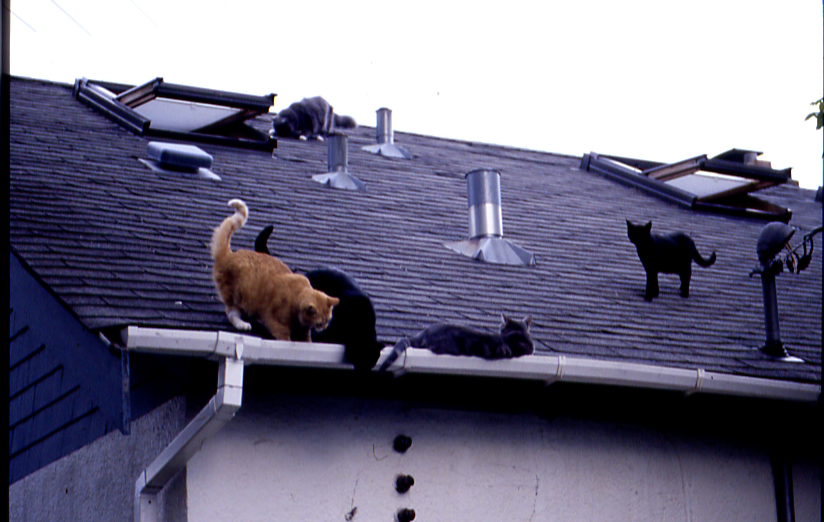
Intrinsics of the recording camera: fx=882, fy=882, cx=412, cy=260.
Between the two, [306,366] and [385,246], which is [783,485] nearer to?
[385,246]

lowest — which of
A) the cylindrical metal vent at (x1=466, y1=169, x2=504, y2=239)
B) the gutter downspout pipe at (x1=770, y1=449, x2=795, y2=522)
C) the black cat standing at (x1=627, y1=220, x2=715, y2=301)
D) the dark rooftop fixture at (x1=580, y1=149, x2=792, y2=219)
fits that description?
the gutter downspout pipe at (x1=770, y1=449, x2=795, y2=522)

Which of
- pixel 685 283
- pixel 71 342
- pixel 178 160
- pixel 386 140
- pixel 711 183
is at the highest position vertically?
pixel 386 140

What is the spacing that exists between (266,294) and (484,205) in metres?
2.79

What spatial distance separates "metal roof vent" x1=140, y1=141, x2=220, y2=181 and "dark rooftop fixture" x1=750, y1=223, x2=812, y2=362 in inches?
154

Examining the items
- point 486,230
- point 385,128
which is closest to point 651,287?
point 486,230

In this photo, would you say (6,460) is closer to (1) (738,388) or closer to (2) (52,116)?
(2) (52,116)

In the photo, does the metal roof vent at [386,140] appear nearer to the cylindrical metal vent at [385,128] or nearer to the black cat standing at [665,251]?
the cylindrical metal vent at [385,128]

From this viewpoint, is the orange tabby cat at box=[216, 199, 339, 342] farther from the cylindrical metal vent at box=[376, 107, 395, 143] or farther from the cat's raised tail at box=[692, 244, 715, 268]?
the cylindrical metal vent at box=[376, 107, 395, 143]

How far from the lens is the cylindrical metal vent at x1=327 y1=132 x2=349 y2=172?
7.49 m

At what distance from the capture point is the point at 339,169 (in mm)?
7508

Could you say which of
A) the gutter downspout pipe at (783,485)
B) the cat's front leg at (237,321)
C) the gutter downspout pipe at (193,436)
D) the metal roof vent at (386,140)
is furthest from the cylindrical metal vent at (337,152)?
the gutter downspout pipe at (783,485)

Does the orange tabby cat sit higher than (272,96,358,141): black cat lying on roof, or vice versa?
(272,96,358,141): black cat lying on roof

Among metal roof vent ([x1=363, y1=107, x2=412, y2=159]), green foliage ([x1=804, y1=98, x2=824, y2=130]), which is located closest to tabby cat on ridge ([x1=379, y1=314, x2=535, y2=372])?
green foliage ([x1=804, y1=98, x2=824, y2=130])

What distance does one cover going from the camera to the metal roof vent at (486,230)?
6.27m
